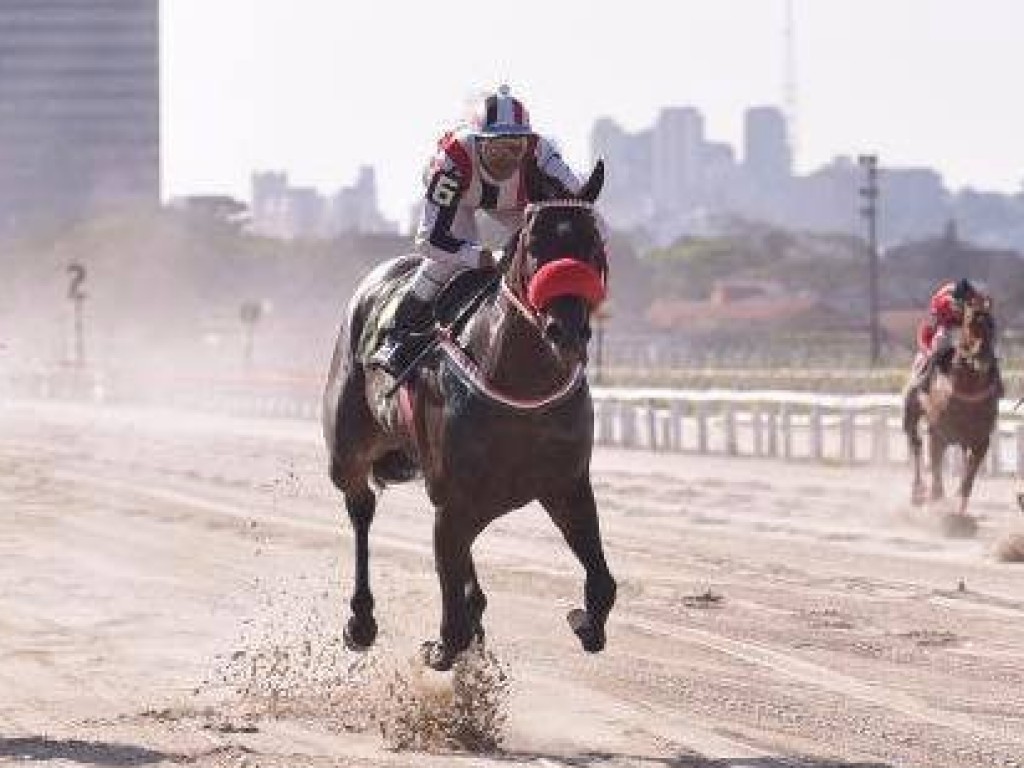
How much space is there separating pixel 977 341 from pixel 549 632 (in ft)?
25.9

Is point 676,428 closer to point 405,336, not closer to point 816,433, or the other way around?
point 816,433

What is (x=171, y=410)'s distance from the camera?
2044 inches

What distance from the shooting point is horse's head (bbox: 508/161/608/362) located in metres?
8.52

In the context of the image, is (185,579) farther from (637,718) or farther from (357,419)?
(637,718)

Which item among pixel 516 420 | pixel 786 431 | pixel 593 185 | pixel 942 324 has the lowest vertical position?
pixel 786 431

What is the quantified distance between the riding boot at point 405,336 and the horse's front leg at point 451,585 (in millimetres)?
1040

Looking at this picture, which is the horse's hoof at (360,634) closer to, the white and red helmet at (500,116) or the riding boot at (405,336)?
the riding boot at (405,336)

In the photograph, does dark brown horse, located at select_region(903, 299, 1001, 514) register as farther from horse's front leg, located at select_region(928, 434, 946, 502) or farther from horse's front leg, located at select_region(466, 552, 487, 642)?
horse's front leg, located at select_region(466, 552, 487, 642)

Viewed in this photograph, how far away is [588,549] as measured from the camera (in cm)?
958

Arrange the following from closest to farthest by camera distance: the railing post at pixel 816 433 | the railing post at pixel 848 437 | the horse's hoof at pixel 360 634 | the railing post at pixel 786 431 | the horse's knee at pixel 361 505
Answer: the horse's hoof at pixel 360 634
the horse's knee at pixel 361 505
the railing post at pixel 848 437
the railing post at pixel 816 433
the railing post at pixel 786 431

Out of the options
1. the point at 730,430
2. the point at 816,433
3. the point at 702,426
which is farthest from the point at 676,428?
the point at 816,433

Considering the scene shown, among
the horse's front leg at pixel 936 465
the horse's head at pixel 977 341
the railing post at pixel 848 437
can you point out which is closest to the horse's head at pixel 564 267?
the horse's head at pixel 977 341

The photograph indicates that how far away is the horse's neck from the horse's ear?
54 cm

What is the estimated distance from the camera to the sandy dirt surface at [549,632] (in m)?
9.38
